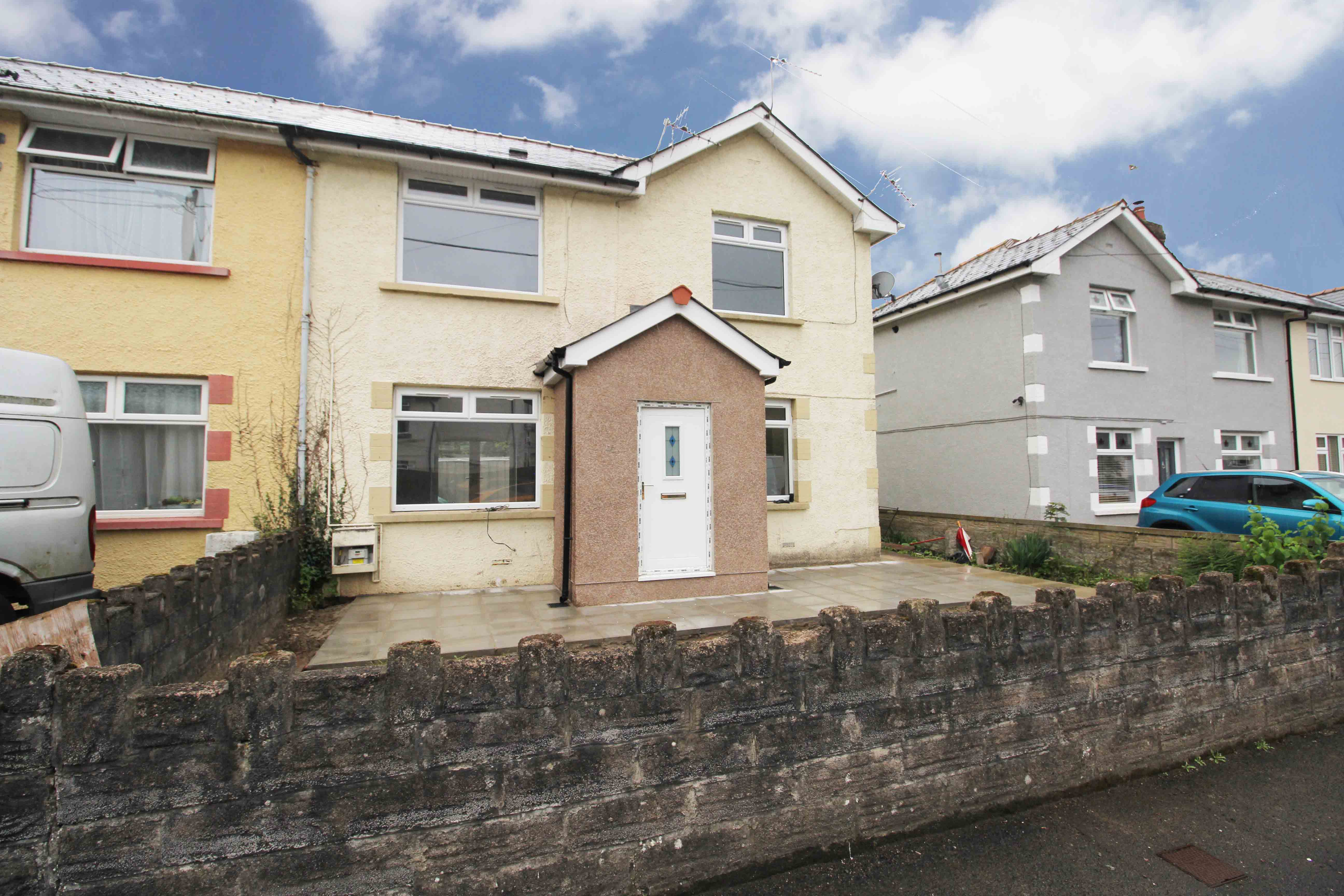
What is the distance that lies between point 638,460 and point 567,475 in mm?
789

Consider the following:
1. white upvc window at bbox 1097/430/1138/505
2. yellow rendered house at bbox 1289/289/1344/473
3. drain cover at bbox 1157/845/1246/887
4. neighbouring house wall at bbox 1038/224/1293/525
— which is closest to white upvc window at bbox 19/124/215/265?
drain cover at bbox 1157/845/1246/887

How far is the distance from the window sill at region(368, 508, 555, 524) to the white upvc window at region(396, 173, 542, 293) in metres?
2.76

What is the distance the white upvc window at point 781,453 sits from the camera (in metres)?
9.25

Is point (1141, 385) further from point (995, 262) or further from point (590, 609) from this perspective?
point (590, 609)

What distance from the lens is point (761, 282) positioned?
31.1 ft

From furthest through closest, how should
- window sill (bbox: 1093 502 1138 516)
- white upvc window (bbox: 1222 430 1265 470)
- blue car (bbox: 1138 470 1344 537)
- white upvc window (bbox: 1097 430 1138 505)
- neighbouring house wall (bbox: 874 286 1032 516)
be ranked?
1. white upvc window (bbox: 1222 430 1265 470)
2. white upvc window (bbox: 1097 430 1138 505)
3. neighbouring house wall (bbox: 874 286 1032 516)
4. window sill (bbox: 1093 502 1138 516)
5. blue car (bbox: 1138 470 1344 537)

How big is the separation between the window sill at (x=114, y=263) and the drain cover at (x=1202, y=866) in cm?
912

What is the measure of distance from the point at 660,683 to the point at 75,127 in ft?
29.2

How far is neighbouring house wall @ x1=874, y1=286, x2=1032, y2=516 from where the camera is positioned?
12.0 meters

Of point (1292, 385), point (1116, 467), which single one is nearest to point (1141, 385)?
point (1116, 467)

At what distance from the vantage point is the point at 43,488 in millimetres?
4531

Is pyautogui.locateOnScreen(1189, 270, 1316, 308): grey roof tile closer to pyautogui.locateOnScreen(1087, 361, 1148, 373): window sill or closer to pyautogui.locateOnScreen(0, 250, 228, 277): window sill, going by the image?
pyautogui.locateOnScreen(1087, 361, 1148, 373): window sill

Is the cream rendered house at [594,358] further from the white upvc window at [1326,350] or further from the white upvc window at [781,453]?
the white upvc window at [1326,350]

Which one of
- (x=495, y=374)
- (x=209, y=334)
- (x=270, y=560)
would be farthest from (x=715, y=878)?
(x=209, y=334)
